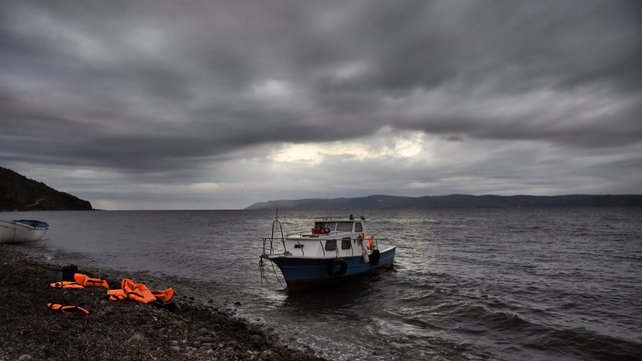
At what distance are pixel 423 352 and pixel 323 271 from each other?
9.03 metres

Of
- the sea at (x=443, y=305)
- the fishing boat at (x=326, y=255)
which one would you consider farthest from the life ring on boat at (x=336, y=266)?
the sea at (x=443, y=305)

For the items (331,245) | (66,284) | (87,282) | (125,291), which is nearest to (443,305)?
(331,245)

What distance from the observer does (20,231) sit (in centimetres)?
4050

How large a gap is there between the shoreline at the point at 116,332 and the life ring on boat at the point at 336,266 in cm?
742

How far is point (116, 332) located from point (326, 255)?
12.5m

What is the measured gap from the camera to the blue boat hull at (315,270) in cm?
1903

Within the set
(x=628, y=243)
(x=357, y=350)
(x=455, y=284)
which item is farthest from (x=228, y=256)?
(x=628, y=243)

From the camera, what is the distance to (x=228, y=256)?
113 feet

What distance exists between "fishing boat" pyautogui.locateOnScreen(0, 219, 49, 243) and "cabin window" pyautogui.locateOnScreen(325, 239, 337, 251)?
122ft

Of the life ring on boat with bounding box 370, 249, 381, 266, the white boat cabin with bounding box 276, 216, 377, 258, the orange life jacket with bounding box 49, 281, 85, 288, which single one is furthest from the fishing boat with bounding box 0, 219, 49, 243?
the life ring on boat with bounding box 370, 249, 381, 266

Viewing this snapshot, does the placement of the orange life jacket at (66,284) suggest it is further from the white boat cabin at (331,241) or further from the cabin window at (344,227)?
the cabin window at (344,227)

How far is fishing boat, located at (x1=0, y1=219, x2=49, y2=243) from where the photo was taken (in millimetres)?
38406

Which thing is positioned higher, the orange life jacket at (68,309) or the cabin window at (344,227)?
the cabin window at (344,227)

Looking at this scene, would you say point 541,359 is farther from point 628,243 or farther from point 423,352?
point 628,243
